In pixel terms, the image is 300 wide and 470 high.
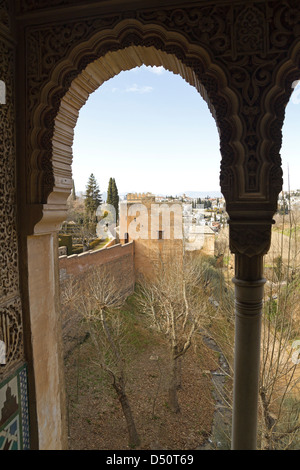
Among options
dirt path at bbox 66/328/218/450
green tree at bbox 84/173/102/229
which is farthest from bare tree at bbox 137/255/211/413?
green tree at bbox 84/173/102/229

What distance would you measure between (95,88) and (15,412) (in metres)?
1.73

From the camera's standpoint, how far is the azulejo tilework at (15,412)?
143 cm

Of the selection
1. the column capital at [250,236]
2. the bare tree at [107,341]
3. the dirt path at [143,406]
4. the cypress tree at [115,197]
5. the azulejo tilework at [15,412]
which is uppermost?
the cypress tree at [115,197]

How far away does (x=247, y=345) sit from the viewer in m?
1.41

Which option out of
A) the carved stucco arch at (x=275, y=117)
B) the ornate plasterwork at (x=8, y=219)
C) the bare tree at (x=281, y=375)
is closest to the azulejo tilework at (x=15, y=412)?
the ornate plasterwork at (x=8, y=219)

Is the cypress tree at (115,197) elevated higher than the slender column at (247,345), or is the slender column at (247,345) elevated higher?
the cypress tree at (115,197)

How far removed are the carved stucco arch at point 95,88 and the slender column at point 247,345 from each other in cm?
36

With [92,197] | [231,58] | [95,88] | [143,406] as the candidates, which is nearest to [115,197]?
[92,197]

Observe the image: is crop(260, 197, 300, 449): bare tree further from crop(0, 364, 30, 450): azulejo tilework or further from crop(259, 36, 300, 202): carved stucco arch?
crop(0, 364, 30, 450): azulejo tilework

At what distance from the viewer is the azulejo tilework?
143 cm

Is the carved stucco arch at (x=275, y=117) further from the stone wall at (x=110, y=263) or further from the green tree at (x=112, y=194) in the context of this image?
the green tree at (x=112, y=194)

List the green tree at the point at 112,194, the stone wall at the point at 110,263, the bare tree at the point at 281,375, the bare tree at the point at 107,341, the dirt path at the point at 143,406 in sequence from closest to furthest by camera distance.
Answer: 1. the bare tree at the point at 281,375
2. the bare tree at the point at 107,341
3. the dirt path at the point at 143,406
4. the stone wall at the point at 110,263
5. the green tree at the point at 112,194

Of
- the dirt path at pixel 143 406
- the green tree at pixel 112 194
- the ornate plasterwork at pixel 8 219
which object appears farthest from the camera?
the green tree at pixel 112 194

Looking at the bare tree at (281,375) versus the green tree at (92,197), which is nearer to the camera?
the bare tree at (281,375)
